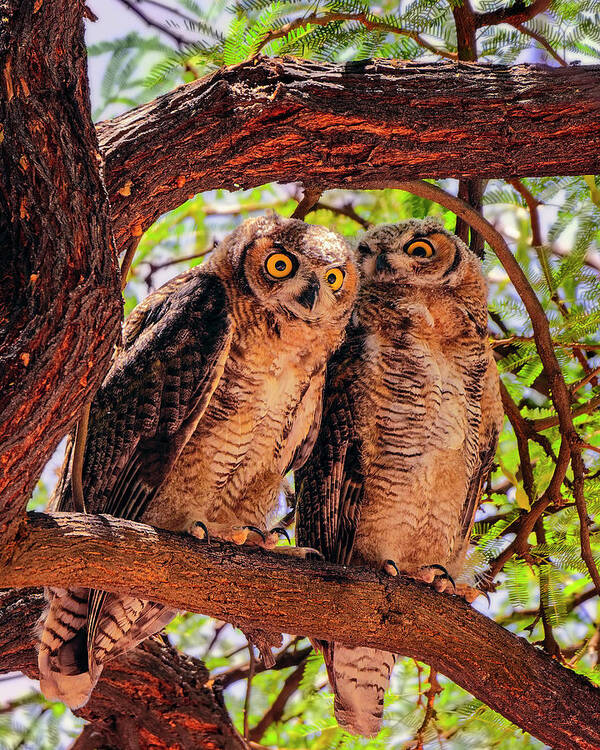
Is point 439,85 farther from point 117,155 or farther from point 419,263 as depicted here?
point 117,155

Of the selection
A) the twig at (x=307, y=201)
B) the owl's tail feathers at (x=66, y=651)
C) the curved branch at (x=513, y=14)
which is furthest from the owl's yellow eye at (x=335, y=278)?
the owl's tail feathers at (x=66, y=651)

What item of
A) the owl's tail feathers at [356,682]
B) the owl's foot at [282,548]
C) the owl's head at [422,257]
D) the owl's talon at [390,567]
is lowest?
the owl's tail feathers at [356,682]

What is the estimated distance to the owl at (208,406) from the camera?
262 centimetres

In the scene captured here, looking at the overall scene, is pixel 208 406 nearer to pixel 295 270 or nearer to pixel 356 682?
pixel 295 270

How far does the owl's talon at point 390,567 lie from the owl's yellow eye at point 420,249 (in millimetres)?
1041

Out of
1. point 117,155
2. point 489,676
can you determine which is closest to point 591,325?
point 489,676

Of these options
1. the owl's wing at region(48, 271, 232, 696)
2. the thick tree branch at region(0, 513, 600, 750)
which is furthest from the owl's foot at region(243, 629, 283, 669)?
the owl's wing at region(48, 271, 232, 696)

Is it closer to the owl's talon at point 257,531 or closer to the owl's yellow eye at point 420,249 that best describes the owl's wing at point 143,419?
the owl's talon at point 257,531

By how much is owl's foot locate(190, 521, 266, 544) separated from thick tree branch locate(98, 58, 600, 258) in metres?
0.84

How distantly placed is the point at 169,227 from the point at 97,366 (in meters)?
2.22

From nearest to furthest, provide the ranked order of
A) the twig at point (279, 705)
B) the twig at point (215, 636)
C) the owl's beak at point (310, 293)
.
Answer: the owl's beak at point (310, 293) → the twig at point (279, 705) → the twig at point (215, 636)

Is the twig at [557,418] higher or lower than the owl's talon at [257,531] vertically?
higher

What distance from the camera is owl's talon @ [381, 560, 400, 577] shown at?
288 cm

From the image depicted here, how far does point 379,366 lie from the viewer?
9.67ft
